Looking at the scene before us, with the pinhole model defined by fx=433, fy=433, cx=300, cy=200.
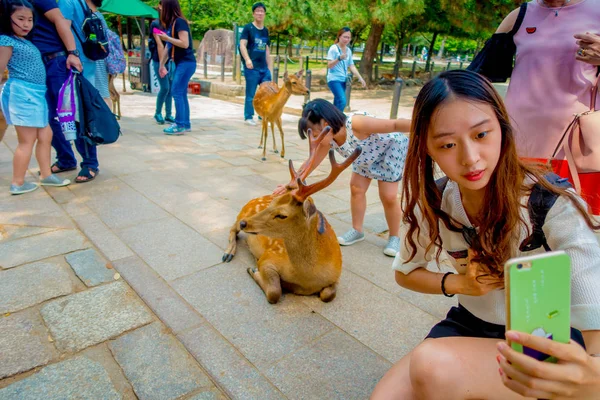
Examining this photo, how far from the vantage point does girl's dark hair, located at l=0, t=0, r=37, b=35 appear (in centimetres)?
334

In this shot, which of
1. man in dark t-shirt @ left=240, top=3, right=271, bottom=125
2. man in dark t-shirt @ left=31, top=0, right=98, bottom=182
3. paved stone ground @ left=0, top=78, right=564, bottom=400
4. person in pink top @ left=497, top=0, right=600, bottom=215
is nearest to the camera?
paved stone ground @ left=0, top=78, right=564, bottom=400

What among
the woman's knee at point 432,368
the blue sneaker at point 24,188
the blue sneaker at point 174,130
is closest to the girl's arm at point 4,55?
the blue sneaker at point 24,188

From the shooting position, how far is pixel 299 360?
203 cm

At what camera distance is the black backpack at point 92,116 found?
395 centimetres

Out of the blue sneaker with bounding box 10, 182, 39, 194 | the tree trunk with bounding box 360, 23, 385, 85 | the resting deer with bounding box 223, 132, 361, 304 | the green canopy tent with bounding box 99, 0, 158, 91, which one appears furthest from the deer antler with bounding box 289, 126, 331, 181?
the tree trunk with bounding box 360, 23, 385, 85

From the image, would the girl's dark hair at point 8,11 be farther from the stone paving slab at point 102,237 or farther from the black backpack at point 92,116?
the stone paving slab at point 102,237

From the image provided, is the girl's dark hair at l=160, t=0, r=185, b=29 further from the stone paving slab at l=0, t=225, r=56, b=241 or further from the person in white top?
the person in white top

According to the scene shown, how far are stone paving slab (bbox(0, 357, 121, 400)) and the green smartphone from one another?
1595 millimetres

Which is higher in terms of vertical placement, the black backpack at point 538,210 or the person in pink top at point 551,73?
the person in pink top at point 551,73

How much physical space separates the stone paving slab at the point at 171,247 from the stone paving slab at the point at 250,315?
0.14 m

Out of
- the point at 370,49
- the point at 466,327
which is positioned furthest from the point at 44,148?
the point at 370,49

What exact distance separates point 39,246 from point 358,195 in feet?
7.48

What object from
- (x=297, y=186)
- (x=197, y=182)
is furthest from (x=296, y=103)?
(x=297, y=186)

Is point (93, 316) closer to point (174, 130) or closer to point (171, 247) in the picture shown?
point (171, 247)
